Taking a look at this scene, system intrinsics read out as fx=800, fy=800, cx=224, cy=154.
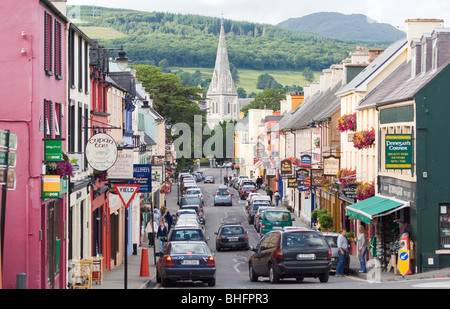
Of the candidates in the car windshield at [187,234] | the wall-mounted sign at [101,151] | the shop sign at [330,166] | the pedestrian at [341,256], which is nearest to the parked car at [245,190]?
the shop sign at [330,166]

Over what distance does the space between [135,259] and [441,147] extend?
1573 cm

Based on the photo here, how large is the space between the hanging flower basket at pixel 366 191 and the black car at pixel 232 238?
7.97 meters

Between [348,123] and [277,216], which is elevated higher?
[348,123]

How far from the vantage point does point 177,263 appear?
2292 cm

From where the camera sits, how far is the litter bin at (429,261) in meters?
25.7

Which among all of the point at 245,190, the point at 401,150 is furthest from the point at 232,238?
the point at 245,190

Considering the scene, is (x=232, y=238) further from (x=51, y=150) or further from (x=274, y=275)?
(x=51, y=150)

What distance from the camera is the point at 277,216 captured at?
1770 inches

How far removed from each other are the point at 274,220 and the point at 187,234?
1438 centimetres

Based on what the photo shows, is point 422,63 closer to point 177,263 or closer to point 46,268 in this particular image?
point 177,263

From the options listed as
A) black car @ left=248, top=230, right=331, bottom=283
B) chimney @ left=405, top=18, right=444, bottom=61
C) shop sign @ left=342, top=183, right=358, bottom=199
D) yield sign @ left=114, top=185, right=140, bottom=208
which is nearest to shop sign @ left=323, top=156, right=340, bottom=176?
shop sign @ left=342, top=183, right=358, bottom=199

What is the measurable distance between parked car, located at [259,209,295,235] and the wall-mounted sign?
2198cm

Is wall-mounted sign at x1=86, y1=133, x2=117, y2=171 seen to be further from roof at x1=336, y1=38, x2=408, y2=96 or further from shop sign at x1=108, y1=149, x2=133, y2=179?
roof at x1=336, y1=38, x2=408, y2=96

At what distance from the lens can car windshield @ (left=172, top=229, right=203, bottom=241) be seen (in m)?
31.0
